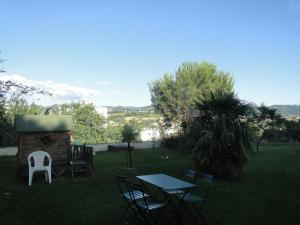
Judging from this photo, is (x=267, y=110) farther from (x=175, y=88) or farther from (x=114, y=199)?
(x=114, y=199)

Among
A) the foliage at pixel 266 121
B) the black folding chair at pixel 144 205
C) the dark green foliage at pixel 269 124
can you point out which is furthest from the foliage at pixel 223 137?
the foliage at pixel 266 121

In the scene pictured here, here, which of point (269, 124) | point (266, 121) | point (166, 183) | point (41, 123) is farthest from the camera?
point (266, 121)

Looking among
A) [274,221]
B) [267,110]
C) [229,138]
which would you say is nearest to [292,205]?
[274,221]

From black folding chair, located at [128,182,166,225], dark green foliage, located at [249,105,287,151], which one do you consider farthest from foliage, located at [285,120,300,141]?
black folding chair, located at [128,182,166,225]

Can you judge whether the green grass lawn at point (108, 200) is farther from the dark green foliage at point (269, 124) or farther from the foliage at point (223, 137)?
the dark green foliage at point (269, 124)

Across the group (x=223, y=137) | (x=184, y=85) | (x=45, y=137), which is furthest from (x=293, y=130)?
(x=45, y=137)

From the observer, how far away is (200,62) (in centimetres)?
3203

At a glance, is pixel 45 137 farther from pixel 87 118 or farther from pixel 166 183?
pixel 87 118

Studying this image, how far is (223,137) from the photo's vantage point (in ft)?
32.2

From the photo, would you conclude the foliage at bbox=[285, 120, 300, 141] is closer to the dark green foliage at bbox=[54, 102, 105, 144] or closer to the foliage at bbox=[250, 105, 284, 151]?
the foliage at bbox=[250, 105, 284, 151]

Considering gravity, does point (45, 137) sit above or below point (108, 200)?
above

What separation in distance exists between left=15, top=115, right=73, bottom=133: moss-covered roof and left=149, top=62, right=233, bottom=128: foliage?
20.0 metres

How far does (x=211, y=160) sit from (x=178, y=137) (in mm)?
9479

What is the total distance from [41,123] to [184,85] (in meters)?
21.9
